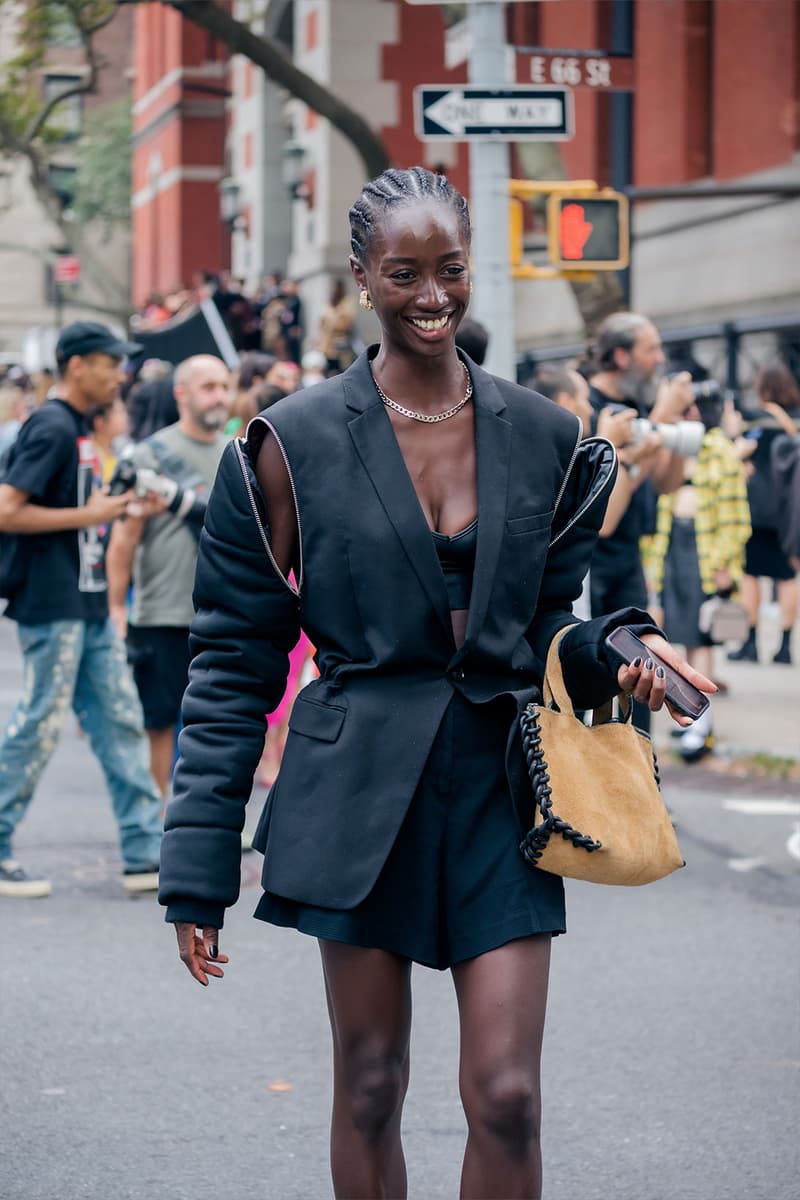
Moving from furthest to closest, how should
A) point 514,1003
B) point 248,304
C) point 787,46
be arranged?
point 248,304 → point 787,46 → point 514,1003

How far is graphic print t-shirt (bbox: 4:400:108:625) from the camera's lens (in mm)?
7438

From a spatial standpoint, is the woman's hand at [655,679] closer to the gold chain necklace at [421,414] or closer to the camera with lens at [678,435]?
the gold chain necklace at [421,414]

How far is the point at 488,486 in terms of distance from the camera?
337 centimetres

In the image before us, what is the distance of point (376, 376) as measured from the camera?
350 cm

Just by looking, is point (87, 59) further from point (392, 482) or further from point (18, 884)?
point (392, 482)

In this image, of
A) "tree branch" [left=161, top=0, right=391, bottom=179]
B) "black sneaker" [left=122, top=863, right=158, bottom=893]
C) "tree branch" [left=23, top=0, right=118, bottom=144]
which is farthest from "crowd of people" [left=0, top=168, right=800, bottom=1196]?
"tree branch" [left=23, top=0, right=118, bottom=144]

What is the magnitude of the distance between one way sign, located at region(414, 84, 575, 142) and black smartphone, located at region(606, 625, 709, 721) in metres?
8.17

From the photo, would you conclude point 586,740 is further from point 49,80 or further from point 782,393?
point 49,80

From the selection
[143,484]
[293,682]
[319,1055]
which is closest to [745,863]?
[293,682]

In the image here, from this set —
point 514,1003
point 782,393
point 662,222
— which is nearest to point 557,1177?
point 514,1003

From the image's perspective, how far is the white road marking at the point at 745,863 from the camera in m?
8.27

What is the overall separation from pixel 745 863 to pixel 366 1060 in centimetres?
525

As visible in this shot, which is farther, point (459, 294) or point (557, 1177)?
point (557, 1177)

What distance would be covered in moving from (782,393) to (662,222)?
8.30 metres
